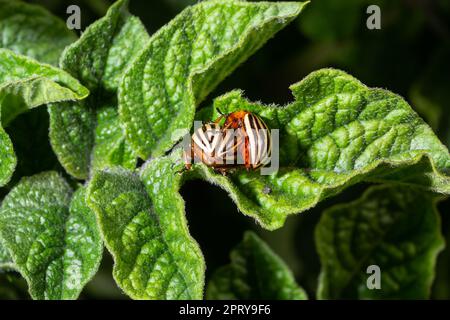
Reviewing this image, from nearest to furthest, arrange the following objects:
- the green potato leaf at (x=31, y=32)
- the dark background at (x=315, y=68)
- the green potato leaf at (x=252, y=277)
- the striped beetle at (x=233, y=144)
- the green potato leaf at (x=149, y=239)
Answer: the green potato leaf at (x=149, y=239) < the striped beetle at (x=233, y=144) < the green potato leaf at (x=31, y=32) < the green potato leaf at (x=252, y=277) < the dark background at (x=315, y=68)

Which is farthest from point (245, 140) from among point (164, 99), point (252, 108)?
point (164, 99)

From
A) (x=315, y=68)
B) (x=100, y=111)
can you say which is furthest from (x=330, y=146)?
(x=315, y=68)

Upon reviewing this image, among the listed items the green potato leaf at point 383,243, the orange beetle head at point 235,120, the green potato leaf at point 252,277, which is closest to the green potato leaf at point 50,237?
the orange beetle head at point 235,120

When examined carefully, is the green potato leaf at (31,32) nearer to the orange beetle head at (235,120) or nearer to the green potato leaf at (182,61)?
the green potato leaf at (182,61)

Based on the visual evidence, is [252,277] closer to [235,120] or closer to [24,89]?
[235,120]

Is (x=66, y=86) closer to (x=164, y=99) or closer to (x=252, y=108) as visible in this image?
(x=164, y=99)
